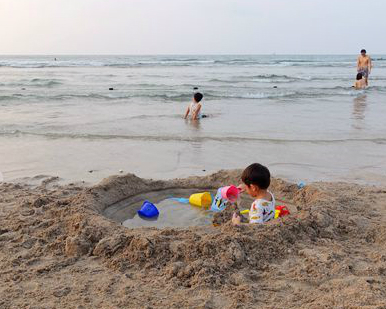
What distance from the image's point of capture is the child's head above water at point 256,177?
11.7 ft

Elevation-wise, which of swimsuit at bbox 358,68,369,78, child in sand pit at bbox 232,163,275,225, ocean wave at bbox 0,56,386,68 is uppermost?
ocean wave at bbox 0,56,386,68

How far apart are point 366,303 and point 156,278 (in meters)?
1.36

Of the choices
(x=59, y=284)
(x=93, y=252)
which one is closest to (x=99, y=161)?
(x=93, y=252)

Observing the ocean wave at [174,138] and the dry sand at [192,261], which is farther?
the ocean wave at [174,138]

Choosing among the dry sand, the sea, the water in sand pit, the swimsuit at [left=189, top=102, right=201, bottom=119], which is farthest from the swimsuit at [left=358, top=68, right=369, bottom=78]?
the water in sand pit

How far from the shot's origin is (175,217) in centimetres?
425

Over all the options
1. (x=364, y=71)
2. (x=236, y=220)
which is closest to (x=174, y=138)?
(x=236, y=220)

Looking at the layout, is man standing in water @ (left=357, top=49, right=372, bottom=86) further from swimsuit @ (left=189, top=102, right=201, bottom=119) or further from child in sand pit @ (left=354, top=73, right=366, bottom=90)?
swimsuit @ (left=189, top=102, right=201, bottom=119)

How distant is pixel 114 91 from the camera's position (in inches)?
643

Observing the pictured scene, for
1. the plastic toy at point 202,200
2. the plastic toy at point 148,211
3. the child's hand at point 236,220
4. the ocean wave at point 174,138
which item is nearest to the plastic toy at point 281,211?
the child's hand at point 236,220

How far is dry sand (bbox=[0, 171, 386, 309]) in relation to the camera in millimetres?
2502

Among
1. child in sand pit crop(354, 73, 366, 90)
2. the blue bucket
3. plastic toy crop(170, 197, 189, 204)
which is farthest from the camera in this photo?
child in sand pit crop(354, 73, 366, 90)

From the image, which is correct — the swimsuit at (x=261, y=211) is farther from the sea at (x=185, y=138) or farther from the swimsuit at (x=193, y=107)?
the swimsuit at (x=193, y=107)

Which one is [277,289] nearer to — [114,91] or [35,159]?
[35,159]
